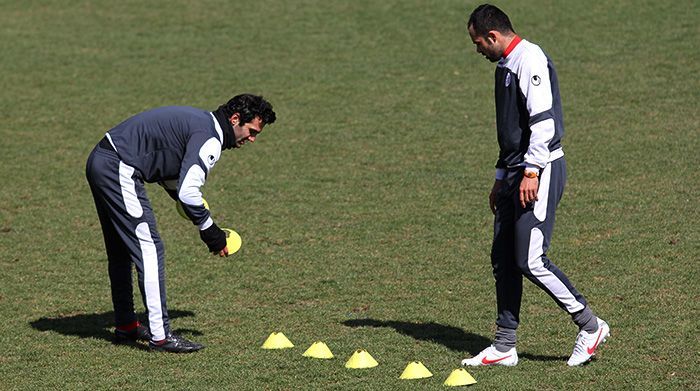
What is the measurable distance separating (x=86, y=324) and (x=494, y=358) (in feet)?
10.8

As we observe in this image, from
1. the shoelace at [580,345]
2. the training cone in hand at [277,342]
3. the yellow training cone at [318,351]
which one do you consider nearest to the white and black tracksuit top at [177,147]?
the training cone in hand at [277,342]

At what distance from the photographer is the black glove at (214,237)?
7.45m

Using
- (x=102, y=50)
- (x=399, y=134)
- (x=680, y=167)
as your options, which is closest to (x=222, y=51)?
(x=102, y=50)

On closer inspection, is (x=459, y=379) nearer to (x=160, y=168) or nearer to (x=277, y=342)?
(x=277, y=342)

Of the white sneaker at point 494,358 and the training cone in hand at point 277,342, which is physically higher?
the training cone in hand at point 277,342

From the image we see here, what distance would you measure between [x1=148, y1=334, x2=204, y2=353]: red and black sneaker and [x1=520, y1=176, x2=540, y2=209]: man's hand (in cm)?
254

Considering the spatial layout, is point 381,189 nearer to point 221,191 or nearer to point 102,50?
point 221,191

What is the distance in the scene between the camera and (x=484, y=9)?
6.90 meters

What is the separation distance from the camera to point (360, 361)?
284 inches

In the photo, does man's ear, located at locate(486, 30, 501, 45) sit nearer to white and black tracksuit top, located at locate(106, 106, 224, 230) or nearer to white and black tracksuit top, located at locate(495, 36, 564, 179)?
white and black tracksuit top, located at locate(495, 36, 564, 179)

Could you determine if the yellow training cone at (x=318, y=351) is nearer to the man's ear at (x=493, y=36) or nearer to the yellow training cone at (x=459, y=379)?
the yellow training cone at (x=459, y=379)

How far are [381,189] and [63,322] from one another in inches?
192

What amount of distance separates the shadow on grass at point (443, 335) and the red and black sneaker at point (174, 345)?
4.16ft

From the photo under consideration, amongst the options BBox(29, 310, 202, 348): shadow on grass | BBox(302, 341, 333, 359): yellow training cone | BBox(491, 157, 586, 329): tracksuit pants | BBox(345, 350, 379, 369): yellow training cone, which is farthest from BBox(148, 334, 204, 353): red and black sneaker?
BBox(491, 157, 586, 329): tracksuit pants
